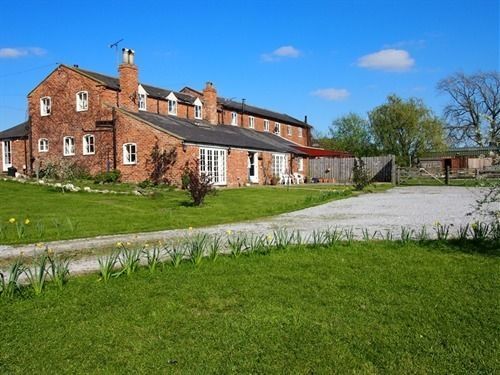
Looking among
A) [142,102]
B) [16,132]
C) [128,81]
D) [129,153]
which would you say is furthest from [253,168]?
[16,132]

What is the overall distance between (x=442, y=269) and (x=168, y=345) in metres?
4.09

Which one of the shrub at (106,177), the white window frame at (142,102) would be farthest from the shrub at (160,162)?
the white window frame at (142,102)

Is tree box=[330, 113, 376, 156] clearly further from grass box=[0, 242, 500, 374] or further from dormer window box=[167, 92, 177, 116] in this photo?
grass box=[0, 242, 500, 374]

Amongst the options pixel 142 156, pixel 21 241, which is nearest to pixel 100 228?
pixel 21 241

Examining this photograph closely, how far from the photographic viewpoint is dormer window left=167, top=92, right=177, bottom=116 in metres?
36.7

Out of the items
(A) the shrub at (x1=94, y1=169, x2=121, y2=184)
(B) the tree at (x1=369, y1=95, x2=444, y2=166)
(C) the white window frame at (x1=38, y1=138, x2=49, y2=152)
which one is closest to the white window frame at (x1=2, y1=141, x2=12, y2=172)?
(C) the white window frame at (x1=38, y1=138, x2=49, y2=152)

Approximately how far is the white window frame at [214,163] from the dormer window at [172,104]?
8950mm

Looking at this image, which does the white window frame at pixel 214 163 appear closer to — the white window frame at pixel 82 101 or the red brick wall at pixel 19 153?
the white window frame at pixel 82 101

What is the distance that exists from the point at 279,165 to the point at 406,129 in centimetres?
2970

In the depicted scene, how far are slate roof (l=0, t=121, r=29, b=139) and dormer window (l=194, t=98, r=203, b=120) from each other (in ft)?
45.0

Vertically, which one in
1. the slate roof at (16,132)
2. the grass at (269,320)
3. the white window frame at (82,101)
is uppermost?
the white window frame at (82,101)

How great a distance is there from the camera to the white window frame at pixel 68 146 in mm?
32094

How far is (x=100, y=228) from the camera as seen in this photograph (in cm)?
1150

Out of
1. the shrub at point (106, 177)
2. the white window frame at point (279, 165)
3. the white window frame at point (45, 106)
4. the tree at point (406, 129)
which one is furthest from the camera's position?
the tree at point (406, 129)
